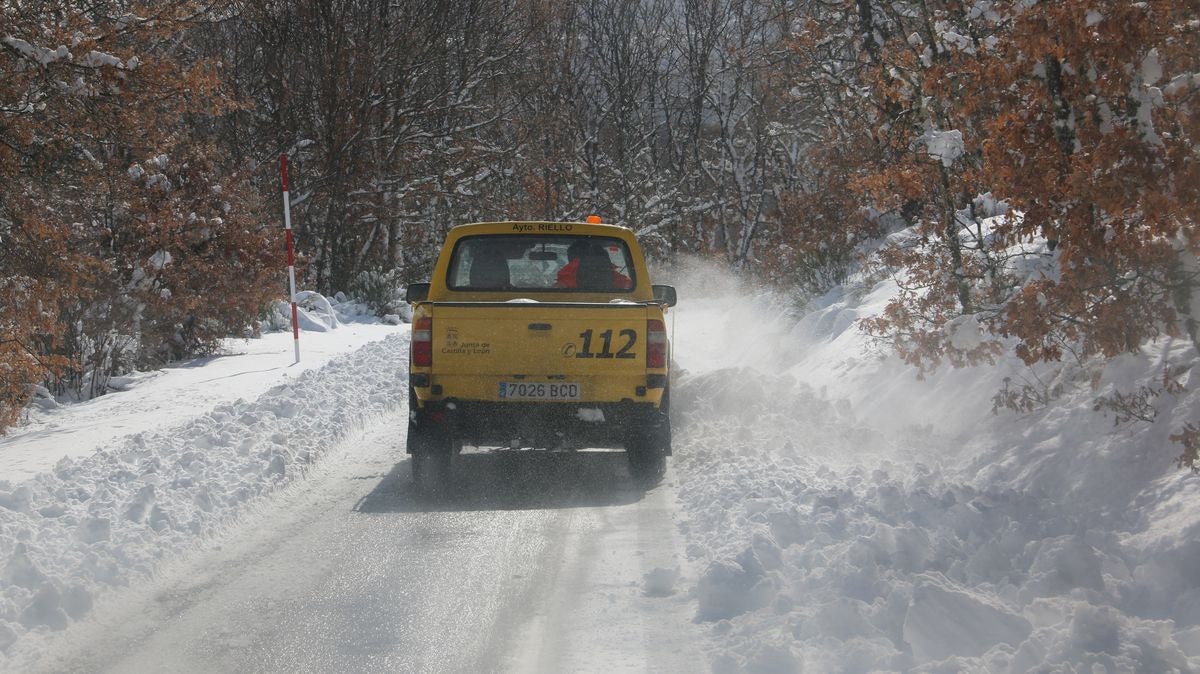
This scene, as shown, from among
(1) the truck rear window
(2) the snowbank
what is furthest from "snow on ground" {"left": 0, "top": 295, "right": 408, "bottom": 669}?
(1) the truck rear window

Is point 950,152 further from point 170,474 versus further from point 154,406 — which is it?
point 154,406

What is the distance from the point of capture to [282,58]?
1091 inches

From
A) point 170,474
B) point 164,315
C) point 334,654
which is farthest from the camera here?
point 164,315

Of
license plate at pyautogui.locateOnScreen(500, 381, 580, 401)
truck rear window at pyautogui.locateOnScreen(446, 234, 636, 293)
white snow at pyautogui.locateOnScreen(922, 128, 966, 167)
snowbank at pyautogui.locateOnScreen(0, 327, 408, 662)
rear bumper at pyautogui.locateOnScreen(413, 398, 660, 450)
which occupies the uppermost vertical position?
white snow at pyautogui.locateOnScreen(922, 128, 966, 167)

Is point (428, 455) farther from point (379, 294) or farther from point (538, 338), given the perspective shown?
point (379, 294)

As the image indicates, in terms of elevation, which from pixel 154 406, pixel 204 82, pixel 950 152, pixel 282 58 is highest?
pixel 282 58

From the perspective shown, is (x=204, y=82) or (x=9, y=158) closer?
(x=9, y=158)

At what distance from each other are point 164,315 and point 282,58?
14.6m

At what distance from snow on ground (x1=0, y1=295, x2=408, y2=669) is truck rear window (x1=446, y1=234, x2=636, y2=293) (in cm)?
198

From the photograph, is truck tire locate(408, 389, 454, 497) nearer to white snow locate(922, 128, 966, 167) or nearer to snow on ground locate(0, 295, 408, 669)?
snow on ground locate(0, 295, 408, 669)

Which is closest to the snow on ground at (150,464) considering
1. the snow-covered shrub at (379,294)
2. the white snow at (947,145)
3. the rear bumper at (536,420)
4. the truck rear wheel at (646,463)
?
the rear bumper at (536,420)

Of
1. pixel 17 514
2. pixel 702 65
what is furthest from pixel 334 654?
pixel 702 65

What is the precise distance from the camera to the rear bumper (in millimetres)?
8094

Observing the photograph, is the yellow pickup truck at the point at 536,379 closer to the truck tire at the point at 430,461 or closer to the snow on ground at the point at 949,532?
the truck tire at the point at 430,461
